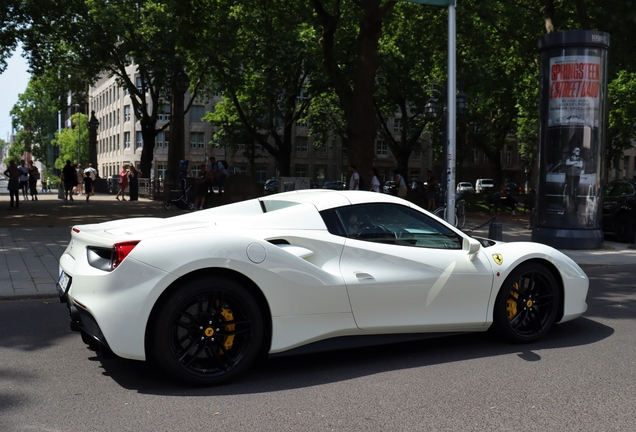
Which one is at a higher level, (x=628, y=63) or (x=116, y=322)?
(x=628, y=63)

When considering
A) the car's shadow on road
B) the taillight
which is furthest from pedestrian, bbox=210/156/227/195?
the taillight

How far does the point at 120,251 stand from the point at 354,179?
13.2 metres

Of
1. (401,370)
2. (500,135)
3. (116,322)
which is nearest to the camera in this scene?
(116,322)

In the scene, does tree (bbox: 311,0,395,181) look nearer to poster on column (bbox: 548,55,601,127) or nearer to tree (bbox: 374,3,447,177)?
poster on column (bbox: 548,55,601,127)

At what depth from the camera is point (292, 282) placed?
4.89 m

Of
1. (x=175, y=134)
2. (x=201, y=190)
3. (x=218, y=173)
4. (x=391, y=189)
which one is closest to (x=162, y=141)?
(x=391, y=189)

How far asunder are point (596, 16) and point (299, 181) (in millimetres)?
10403

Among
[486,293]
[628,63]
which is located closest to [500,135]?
[628,63]

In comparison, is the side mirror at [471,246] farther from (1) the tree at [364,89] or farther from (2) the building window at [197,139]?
(2) the building window at [197,139]

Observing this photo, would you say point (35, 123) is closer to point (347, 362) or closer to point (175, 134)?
point (175, 134)

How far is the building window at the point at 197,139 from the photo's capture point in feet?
250

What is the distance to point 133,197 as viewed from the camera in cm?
3325

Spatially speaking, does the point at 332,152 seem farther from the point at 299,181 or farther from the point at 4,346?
the point at 4,346

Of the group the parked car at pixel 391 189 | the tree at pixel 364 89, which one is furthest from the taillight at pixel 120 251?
the parked car at pixel 391 189
